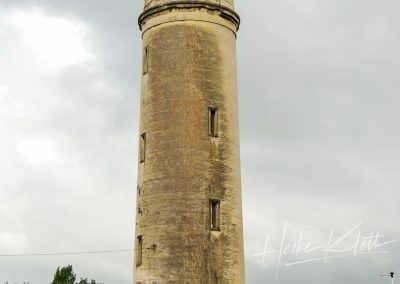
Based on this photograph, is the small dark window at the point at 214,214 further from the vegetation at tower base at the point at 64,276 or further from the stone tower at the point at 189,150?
the vegetation at tower base at the point at 64,276

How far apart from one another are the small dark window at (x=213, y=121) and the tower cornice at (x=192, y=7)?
13.3 ft

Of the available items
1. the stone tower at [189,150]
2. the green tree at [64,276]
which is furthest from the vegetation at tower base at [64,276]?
the stone tower at [189,150]

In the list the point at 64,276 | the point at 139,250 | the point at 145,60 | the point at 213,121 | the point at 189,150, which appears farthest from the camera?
the point at 64,276

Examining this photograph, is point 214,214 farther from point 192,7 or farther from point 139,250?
point 192,7

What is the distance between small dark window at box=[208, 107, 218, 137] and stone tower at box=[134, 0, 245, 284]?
4 centimetres

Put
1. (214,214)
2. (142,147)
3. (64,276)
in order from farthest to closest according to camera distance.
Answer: (64,276) < (142,147) < (214,214)

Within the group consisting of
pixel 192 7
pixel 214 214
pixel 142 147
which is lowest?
pixel 214 214

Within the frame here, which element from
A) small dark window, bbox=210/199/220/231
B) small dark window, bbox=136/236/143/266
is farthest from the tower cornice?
small dark window, bbox=136/236/143/266

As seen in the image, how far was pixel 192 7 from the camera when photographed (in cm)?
2808

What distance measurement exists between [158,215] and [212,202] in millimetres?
1988

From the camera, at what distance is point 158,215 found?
85.0ft

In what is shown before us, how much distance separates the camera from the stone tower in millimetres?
25469

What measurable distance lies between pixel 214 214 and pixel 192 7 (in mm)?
8114

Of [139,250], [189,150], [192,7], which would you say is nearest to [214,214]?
[189,150]
